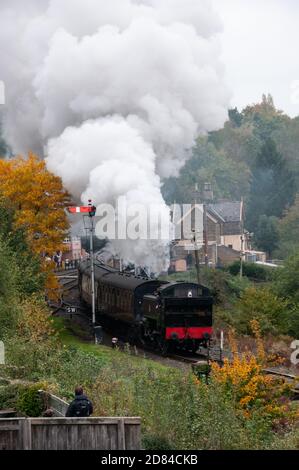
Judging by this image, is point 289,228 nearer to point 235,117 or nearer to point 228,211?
point 228,211

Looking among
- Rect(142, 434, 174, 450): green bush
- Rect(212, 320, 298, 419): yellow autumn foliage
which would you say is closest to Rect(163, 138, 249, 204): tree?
Rect(212, 320, 298, 419): yellow autumn foliage

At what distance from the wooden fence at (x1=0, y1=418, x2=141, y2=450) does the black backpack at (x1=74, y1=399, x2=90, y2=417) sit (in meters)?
0.70

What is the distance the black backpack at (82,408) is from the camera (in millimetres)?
14422

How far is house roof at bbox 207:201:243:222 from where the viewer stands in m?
87.9

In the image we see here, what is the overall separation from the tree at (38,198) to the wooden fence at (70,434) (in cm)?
2548

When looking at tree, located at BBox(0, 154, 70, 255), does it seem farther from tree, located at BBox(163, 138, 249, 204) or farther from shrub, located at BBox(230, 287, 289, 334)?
tree, located at BBox(163, 138, 249, 204)

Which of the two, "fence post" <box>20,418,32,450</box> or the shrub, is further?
the shrub

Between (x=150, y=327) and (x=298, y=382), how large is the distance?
29.6ft

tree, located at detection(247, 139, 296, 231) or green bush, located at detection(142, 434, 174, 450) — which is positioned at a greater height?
tree, located at detection(247, 139, 296, 231)

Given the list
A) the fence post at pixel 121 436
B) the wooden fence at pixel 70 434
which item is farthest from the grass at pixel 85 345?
the fence post at pixel 121 436

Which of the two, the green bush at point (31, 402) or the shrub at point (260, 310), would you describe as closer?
the green bush at point (31, 402)

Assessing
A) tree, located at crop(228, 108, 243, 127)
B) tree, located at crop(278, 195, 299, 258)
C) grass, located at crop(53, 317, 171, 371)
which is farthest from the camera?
tree, located at crop(228, 108, 243, 127)

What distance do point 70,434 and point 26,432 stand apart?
0.64 meters

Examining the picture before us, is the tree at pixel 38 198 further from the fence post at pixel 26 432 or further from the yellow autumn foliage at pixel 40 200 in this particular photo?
the fence post at pixel 26 432
